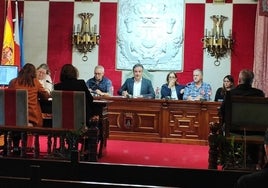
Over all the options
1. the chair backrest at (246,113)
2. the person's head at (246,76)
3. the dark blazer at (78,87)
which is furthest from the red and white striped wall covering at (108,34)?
the chair backrest at (246,113)

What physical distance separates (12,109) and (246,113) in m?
2.85

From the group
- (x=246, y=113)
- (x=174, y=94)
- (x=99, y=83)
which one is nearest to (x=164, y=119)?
(x=174, y=94)

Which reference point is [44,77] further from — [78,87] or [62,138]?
[62,138]

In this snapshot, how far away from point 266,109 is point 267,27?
10.8ft

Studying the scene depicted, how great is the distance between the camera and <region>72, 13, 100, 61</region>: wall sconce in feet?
35.4

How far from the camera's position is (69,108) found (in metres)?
6.01

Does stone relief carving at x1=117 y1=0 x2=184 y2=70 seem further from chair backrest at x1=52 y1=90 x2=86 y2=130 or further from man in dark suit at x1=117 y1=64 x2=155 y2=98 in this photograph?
chair backrest at x1=52 y1=90 x2=86 y2=130

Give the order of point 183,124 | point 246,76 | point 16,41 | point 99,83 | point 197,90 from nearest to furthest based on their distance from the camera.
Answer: point 246,76 → point 183,124 → point 197,90 → point 99,83 → point 16,41

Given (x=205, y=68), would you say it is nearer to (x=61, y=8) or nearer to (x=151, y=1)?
(x=151, y=1)

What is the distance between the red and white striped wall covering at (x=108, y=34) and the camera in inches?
409

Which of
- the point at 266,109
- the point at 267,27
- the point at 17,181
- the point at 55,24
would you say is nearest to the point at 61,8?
the point at 55,24

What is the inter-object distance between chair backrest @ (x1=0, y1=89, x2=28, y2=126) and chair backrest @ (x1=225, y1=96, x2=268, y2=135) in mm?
2468

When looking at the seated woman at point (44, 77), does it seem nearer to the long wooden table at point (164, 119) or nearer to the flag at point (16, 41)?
the flag at point (16, 41)

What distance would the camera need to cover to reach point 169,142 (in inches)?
342
